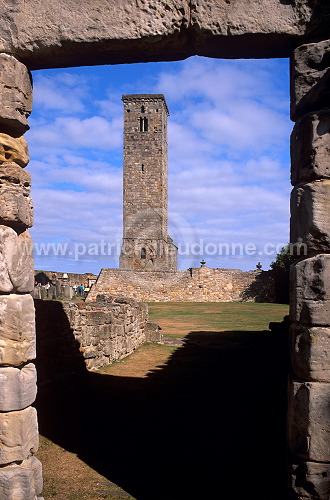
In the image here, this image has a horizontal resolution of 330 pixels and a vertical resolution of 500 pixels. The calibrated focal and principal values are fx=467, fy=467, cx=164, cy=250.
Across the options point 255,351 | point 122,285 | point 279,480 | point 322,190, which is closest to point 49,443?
point 279,480

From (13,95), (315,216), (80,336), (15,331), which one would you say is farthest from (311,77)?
(80,336)

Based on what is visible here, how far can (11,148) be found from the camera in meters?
3.86

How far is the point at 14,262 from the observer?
12.2 ft

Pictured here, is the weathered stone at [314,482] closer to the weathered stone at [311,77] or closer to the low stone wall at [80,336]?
the weathered stone at [311,77]

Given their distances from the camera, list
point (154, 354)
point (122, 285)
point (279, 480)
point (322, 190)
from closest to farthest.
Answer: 1. point (322, 190)
2. point (279, 480)
3. point (154, 354)
4. point (122, 285)

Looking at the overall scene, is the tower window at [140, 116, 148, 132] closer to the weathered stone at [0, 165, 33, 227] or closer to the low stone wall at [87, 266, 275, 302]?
the low stone wall at [87, 266, 275, 302]

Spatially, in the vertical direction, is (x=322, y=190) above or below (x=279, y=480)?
above

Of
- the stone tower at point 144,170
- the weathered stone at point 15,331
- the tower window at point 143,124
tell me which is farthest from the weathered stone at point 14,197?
the tower window at point 143,124

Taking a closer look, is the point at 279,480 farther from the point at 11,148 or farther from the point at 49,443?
the point at 11,148

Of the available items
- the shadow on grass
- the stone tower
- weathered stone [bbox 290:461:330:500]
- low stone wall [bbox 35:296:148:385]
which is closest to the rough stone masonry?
weathered stone [bbox 290:461:330:500]

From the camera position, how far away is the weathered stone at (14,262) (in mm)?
3666

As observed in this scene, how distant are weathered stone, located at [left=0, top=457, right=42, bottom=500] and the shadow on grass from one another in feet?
3.37

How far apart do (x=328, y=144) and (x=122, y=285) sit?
103ft

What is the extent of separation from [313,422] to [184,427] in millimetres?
3082
